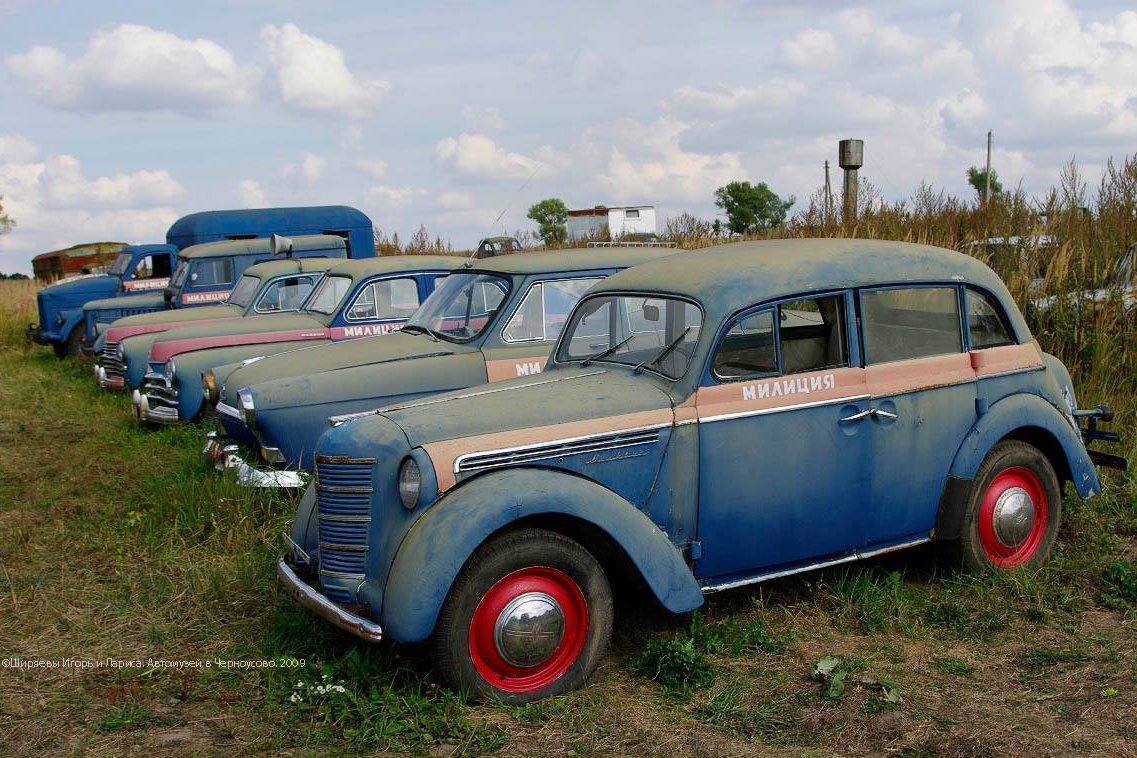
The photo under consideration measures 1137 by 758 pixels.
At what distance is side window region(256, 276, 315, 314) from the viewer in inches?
436

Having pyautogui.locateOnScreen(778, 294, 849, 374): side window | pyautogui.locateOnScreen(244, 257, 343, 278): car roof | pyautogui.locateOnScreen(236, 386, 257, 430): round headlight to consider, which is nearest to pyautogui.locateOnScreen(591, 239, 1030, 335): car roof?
pyautogui.locateOnScreen(778, 294, 849, 374): side window

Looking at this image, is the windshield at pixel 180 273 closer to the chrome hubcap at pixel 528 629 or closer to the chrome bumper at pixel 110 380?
the chrome bumper at pixel 110 380

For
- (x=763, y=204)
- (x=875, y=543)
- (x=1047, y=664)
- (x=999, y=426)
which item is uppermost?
(x=763, y=204)

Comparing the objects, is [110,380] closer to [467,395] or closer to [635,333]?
[467,395]

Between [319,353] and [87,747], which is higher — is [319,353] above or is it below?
above

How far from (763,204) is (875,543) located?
143 ft

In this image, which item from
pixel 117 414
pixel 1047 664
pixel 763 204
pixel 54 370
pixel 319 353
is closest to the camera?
pixel 1047 664

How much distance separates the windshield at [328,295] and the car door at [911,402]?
604 cm

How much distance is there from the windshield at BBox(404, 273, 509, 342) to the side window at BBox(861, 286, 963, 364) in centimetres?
276

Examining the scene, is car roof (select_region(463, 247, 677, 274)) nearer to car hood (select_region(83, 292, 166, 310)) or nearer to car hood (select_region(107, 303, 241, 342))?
car hood (select_region(107, 303, 241, 342))

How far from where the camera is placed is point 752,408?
4.45 meters

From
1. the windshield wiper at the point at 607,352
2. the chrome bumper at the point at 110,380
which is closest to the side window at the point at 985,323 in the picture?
the windshield wiper at the point at 607,352

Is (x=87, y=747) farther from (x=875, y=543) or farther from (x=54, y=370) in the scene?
(x=54, y=370)

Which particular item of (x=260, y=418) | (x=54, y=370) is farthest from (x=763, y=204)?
(x=260, y=418)
